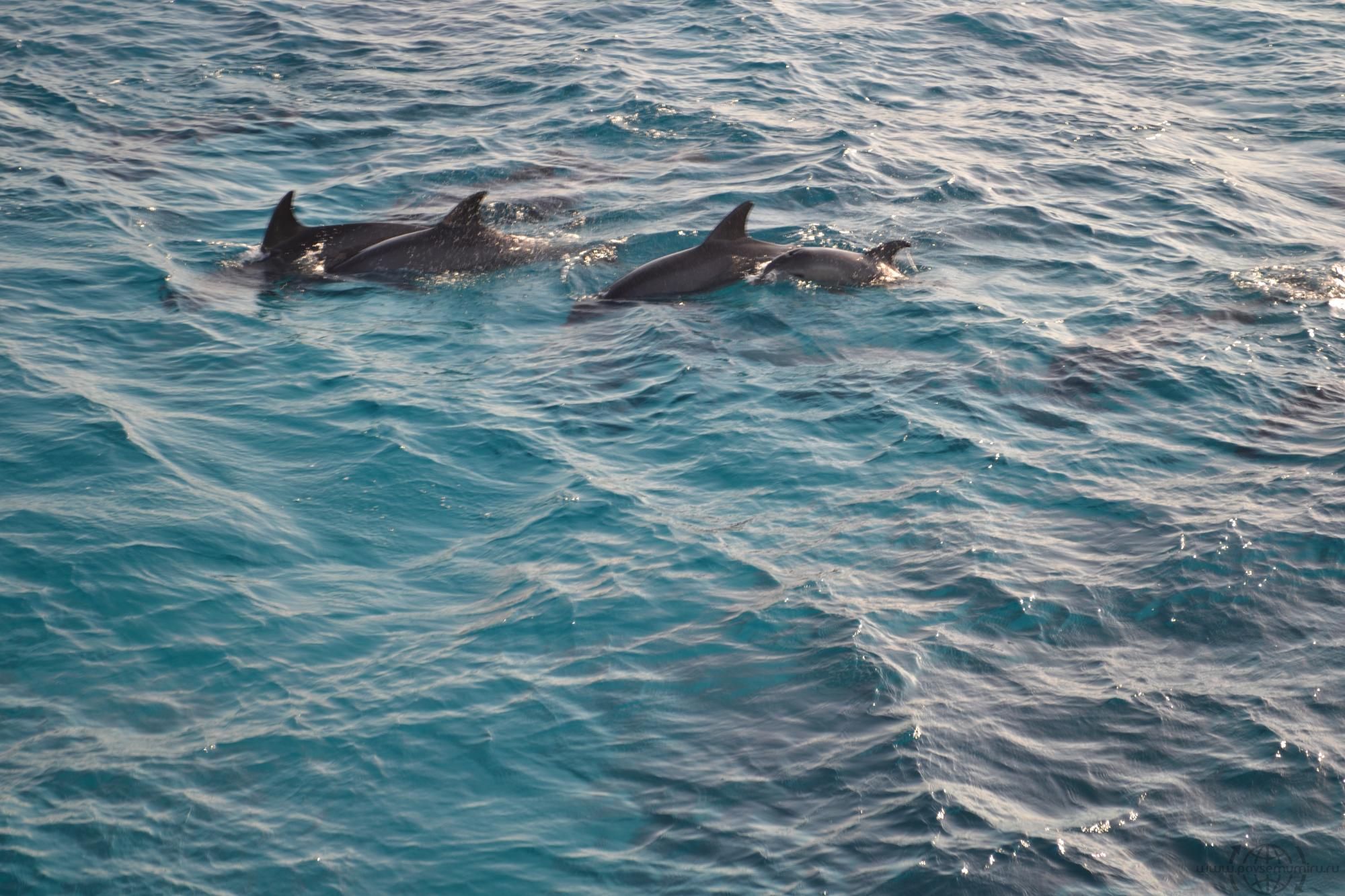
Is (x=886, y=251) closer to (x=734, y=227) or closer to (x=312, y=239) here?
(x=734, y=227)

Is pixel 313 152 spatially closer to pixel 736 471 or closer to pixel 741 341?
pixel 741 341

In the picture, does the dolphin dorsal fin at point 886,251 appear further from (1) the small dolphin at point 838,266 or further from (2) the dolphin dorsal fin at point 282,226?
(2) the dolphin dorsal fin at point 282,226

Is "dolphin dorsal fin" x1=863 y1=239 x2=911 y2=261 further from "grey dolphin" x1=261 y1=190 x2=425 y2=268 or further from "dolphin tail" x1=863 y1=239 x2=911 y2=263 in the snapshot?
"grey dolphin" x1=261 y1=190 x2=425 y2=268

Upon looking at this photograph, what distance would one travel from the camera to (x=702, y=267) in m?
13.0

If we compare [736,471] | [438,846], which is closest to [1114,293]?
[736,471]

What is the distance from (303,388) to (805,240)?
6375 millimetres

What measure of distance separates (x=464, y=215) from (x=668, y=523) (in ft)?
19.1

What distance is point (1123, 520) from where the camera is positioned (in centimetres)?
927

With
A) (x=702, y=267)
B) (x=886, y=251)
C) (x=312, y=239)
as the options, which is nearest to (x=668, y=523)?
(x=702, y=267)

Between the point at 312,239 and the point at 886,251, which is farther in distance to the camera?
the point at 312,239

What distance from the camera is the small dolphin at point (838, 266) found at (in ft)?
42.7

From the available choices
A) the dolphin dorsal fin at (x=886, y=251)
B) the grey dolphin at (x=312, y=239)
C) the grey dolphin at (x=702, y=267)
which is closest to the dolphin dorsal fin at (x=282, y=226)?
the grey dolphin at (x=312, y=239)

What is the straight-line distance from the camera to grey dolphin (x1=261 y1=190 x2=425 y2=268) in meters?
13.5

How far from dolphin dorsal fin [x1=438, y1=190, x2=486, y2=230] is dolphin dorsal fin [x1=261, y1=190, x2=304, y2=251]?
5.72 feet
